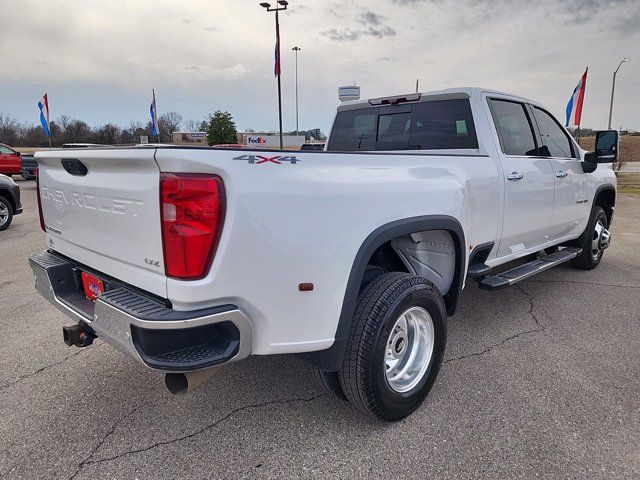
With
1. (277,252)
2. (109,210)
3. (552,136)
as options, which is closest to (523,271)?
(552,136)

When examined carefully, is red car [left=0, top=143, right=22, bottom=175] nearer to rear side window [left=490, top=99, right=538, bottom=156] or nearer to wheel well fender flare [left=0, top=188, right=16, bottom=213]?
wheel well fender flare [left=0, top=188, right=16, bottom=213]

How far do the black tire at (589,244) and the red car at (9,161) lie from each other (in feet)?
70.1

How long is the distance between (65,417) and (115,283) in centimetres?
103

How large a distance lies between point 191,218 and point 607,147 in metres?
4.73

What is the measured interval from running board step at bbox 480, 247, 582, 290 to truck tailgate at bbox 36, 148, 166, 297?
2.58 meters

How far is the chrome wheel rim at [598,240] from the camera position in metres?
5.69

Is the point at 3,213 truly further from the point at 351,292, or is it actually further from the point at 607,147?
the point at 607,147

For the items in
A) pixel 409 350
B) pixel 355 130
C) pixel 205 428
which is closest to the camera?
pixel 205 428

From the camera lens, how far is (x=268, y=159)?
2031mm

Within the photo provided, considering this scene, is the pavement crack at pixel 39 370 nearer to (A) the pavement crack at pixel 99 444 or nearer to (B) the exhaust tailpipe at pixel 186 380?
(A) the pavement crack at pixel 99 444

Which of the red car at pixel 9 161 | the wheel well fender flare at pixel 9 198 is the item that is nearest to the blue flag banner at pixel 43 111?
the red car at pixel 9 161

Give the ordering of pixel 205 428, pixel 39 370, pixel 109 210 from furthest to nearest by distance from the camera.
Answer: pixel 39 370
pixel 205 428
pixel 109 210

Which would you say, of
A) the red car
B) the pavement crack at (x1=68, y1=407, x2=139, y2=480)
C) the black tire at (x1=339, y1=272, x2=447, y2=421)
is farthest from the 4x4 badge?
the red car

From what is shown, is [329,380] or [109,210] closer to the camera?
[109,210]
